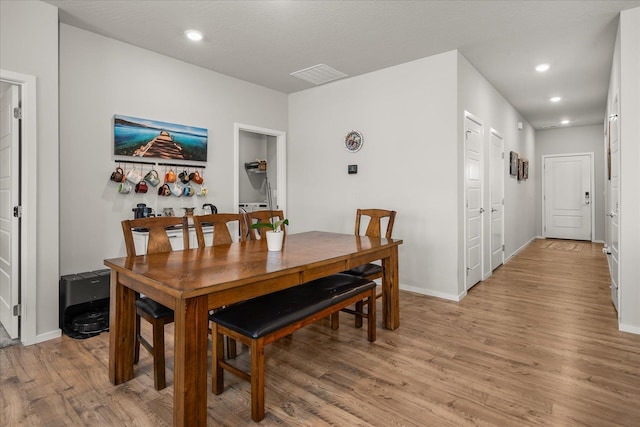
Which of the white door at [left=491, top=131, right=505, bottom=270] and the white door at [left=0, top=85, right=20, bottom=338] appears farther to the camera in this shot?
the white door at [left=491, top=131, right=505, bottom=270]

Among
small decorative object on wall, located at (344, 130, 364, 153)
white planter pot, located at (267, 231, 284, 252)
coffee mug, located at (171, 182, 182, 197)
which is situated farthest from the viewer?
small decorative object on wall, located at (344, 130, 364, 153)

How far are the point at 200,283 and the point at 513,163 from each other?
5.83m

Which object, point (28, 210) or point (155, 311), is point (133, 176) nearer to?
point (28, 210)

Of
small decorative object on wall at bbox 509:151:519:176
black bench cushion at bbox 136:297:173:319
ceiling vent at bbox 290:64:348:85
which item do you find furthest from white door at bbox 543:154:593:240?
black bench cushion at bbox 136:297:173:319

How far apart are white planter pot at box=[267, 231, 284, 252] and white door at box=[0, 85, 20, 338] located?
1.93 m

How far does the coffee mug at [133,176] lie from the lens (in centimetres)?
345

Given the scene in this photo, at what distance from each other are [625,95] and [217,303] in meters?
3.42

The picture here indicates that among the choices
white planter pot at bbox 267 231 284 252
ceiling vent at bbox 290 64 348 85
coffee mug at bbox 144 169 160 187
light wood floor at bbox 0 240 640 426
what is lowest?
light wood floor at bbox 0 240 640 426

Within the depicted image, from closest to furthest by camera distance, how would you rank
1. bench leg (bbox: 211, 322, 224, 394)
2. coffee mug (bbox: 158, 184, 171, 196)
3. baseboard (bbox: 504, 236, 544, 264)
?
1. bench leg (bbox: 211, 322, 224, 394)
2. coffee mug (bbox: 158, 184, 171, 196)
3. baseboard (bbox: 504, 236, 544, 264)

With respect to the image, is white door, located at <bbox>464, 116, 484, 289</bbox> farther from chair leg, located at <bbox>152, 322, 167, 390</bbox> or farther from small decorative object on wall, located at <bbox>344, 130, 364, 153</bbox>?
chair leg, located at <bbox>152, 322, 167, 390</bbox>

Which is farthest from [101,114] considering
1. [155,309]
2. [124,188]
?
[155,309]

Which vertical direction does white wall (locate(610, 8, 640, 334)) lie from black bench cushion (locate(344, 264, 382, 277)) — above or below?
above

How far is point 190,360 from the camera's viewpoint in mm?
1515

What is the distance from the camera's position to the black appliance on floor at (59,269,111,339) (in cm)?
284
